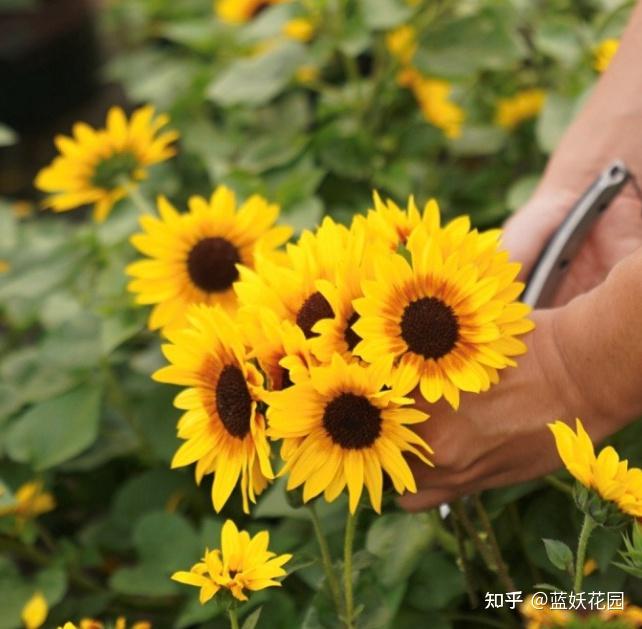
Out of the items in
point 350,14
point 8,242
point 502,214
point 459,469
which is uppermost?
point 350,14

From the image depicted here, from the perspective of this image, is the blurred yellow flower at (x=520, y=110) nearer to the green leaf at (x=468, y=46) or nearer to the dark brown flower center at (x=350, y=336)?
the green leaf at (x=468, y=46)

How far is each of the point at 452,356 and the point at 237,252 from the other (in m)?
0.28

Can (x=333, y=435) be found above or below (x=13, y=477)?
→ below

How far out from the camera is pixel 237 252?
819 mm

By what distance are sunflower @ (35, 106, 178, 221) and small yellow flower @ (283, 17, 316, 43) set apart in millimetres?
288

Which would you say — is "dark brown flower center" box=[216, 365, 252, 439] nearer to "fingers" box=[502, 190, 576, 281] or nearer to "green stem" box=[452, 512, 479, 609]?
"green stem" box=[452, 512, 479, 609]

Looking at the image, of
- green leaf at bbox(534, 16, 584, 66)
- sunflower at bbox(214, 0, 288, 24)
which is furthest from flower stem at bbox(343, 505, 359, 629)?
sunflower at bbox(214, 0, 288, 24)

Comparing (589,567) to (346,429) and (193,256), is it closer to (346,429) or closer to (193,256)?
(346,429)

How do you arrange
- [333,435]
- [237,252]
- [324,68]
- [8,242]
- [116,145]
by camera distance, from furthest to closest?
[324,68] < [8,242] < [116,145] < [237,252] < [333,435]

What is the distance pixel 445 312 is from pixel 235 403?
12cm

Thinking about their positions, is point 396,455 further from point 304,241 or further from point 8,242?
point 8,242

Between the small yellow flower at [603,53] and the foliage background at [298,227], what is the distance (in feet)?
0.10

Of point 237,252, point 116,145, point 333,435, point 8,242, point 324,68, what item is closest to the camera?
point 333,435

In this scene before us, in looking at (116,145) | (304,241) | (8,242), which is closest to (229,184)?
(116,145)
